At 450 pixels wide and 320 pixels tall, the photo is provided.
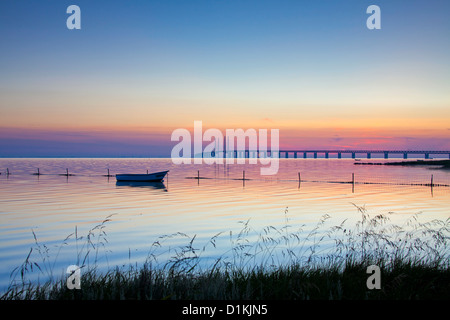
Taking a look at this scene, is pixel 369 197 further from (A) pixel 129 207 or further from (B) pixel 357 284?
(B) pixel 357 284

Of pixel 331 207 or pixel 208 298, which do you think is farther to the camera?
pixel 331 207

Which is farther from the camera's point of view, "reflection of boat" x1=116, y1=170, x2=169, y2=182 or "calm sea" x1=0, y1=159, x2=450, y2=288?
"reflection of boat" x1=116, y1=170, x2=169, y2=182

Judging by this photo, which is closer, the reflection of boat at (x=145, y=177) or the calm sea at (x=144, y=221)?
the calm sea at (x=144, y=221)

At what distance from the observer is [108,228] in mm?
25141

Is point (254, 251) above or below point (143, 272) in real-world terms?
below

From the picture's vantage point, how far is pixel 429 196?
4459 centimetres

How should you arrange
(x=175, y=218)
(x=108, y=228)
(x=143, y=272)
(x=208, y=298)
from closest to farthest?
(x=208, y=298) < (x=143, y=272) < (x=108, y=228) < (x=175, y=218)

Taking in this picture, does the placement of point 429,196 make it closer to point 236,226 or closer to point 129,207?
point 236,226

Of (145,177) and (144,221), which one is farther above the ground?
(144,221)

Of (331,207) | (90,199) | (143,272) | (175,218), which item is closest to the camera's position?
(143,272)

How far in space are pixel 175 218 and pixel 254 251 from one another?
44.4 feet

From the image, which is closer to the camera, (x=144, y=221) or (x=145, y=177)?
(x=144, y=221)
